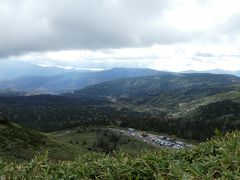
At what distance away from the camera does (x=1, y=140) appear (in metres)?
75.4

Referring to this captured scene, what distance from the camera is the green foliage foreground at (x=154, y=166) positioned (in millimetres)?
8328

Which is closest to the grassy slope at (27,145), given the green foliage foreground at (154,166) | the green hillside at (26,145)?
the green hillside at (26,145)

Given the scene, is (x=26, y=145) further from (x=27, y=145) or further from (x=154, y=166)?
(x=154, y=166)

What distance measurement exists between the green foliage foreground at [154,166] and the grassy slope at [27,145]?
5675 cm

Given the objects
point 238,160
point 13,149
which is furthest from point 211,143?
point 13,149

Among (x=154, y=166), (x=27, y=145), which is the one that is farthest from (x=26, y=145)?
(x=154, y=166)

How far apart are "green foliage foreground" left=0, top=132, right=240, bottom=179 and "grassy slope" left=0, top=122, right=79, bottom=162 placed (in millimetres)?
56751

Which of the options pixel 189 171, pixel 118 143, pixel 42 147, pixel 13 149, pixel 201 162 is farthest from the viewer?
pixel 118 143

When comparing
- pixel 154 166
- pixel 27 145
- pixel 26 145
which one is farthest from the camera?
pixel 27 145

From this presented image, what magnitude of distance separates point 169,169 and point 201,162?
Result: 0.98 metres

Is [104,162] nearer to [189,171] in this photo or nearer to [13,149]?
[189,171]

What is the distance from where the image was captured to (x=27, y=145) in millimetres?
77688

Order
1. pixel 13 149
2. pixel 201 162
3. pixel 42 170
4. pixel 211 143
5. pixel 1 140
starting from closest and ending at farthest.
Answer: pixel 201 162, pixel 42 170, pixel 211 143, pixel 13 149, pixel 1 140

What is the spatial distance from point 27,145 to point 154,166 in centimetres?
7173
